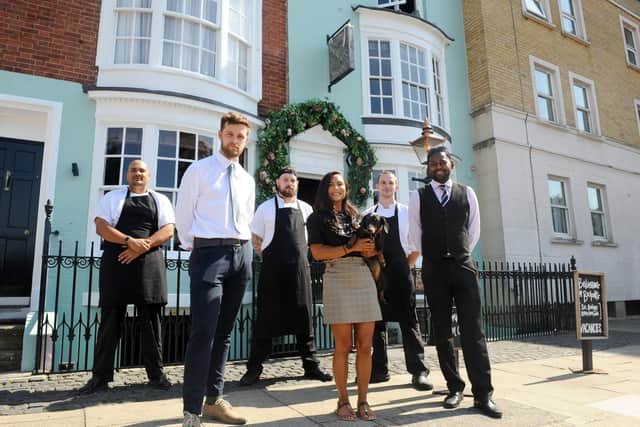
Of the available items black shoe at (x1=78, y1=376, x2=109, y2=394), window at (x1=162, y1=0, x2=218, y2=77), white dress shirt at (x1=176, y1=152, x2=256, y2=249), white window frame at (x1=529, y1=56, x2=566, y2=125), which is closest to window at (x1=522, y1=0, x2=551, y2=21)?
white window frame at (x1=529, y1=56, x2=566, y2=125)

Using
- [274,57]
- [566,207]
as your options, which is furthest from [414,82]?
[566,207]

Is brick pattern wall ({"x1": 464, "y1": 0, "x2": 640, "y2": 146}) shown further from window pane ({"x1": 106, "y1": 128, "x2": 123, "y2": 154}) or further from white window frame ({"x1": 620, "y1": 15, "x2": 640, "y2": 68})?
window pane ({"x1": 106, "y1": 128, "x2": 123, "y2": 154})

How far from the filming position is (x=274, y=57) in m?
8.98

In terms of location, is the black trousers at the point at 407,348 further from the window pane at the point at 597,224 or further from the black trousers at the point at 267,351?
the window pane at the point at 597,224

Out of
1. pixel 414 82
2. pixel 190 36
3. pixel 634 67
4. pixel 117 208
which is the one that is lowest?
pixel 117 208

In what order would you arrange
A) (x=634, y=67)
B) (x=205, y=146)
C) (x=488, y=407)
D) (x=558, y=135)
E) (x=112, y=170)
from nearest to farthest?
(x=488, y=407) < (x=112, y=170) < (x=205, y=146) < (x=558, y=135) < (x=634, y=67)

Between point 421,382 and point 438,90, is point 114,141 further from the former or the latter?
point 438,90

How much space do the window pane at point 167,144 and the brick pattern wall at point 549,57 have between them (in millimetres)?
7993

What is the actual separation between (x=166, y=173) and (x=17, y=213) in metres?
2.45

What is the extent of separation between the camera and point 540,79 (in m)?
12.9

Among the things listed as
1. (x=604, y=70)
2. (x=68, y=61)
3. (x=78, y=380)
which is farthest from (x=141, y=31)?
(x=604, y=70)

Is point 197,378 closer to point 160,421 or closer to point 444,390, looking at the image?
point 160,421

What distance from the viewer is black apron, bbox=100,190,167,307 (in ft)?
13.6

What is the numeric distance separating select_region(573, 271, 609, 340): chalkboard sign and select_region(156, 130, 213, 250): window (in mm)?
5827
